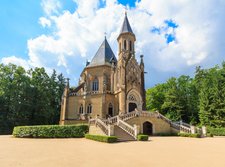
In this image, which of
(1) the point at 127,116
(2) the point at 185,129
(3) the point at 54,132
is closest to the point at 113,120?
(1) the point at 127,116

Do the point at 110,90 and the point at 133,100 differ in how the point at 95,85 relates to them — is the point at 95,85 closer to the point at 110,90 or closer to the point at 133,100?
the point at 110,90

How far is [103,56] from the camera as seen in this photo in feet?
136

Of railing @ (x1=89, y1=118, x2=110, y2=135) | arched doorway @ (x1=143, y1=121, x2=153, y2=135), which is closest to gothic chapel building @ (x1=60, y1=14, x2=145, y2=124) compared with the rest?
arched doorway @ (x1=143, y1=121, x2=153, y2=135)

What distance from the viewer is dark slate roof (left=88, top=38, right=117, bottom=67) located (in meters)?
40.6

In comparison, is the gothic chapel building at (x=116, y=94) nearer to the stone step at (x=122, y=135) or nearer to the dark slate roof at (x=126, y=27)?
the dark slate roof at (x=126, y=27)

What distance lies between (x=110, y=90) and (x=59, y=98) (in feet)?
66.5

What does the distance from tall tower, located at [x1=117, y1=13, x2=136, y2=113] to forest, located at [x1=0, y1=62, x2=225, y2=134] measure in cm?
1656

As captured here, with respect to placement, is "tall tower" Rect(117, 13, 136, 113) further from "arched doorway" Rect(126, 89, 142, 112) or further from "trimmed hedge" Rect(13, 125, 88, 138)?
"trimmed hedge" Rect(13, 125, 88, 138)

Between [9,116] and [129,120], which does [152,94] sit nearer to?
[129,120]

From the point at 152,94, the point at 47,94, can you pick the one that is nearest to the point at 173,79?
the point at 152,94

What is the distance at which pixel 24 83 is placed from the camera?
4178cm

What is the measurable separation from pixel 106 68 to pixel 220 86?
23780mm

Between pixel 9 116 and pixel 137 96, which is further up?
pixel 137 96

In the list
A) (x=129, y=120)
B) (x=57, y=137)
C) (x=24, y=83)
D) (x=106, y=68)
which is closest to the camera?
(x=57, y=137)
